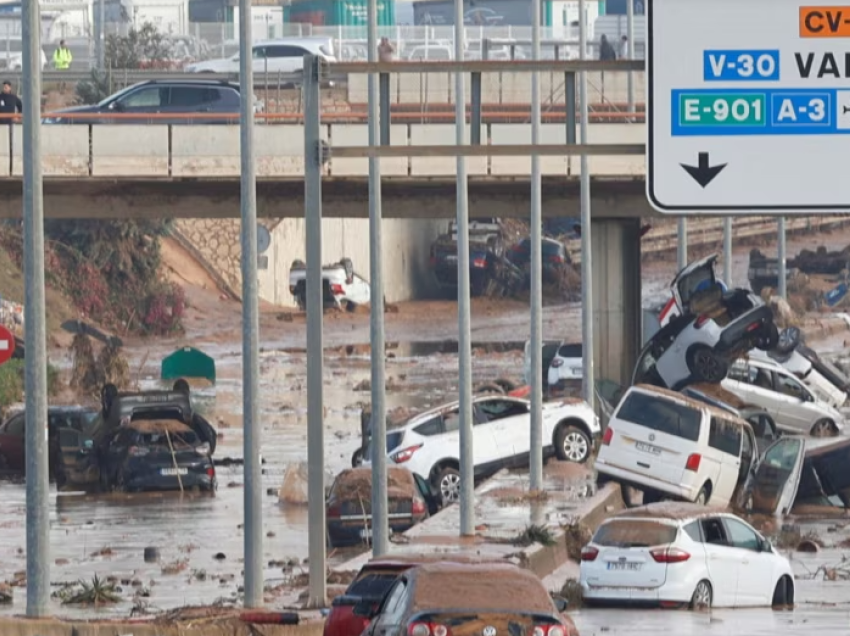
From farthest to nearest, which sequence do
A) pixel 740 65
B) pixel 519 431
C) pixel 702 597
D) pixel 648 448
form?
pixel 519 431 < pixel 648 448 < pixel 702 597 < pixel 740 65

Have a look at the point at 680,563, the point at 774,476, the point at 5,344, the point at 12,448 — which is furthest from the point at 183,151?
the point at 5,344

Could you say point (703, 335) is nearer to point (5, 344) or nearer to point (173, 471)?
point (173, 471)

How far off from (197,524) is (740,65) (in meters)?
18.7

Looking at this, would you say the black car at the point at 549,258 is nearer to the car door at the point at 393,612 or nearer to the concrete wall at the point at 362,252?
the concrete wall at the point at 362,252

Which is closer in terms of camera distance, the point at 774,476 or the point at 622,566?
the point at 622,566

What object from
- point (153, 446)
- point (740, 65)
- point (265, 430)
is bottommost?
point (265, 430)

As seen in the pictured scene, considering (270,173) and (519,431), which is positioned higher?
(270,173)

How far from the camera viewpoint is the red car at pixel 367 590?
54.1ft

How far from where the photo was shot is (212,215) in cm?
4406

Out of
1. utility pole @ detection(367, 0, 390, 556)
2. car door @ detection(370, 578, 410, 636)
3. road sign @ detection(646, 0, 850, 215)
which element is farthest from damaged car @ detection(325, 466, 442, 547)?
car door @ detection(370, 578, 410, 636)

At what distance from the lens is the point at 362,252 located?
88.2 m

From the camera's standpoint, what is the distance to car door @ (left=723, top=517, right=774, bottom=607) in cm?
2452

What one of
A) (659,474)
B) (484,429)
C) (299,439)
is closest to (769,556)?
(659,474)

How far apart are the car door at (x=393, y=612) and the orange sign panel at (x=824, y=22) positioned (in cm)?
635
